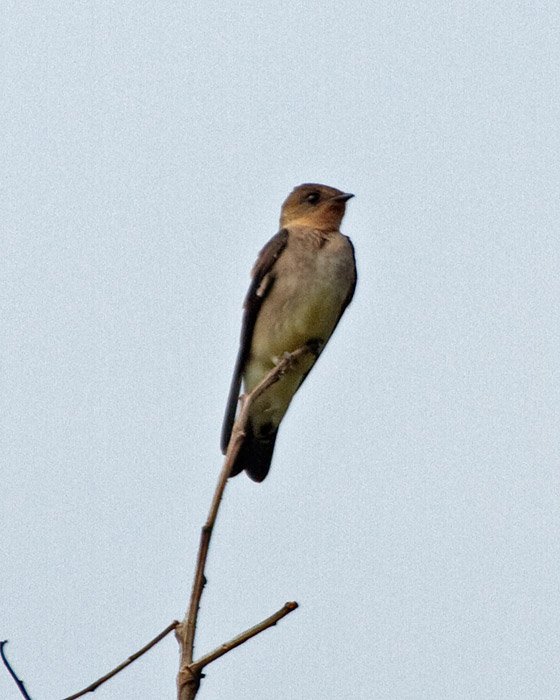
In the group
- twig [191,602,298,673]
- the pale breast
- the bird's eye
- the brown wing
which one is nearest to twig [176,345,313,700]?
twig [191,602,298,673]

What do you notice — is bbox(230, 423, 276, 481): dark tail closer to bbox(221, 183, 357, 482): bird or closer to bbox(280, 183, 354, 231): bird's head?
bbox(221, 183, 357, 482): bird

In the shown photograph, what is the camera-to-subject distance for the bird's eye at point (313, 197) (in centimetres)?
893

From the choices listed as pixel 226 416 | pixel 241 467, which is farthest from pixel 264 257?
pixel 241 467

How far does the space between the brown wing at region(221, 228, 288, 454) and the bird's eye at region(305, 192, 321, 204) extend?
27.3 inches

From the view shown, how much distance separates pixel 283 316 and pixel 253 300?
1.07 ft

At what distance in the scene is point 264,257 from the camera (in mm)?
8203

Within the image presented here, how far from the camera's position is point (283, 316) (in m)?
7.77

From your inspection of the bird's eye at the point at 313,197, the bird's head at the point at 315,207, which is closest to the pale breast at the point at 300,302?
the bird's head at the point at 315,207

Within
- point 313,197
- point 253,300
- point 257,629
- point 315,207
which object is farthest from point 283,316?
point 257,629

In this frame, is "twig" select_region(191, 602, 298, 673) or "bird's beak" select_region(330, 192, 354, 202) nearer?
"twig" select_region(191, 602, 298, 673)

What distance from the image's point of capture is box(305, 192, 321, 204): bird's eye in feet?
29.3

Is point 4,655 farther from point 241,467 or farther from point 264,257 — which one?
point 264,257

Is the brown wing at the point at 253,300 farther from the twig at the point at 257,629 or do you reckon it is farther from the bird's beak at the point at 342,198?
the twig at the point at 257,629

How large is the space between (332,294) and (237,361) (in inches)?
30.2
